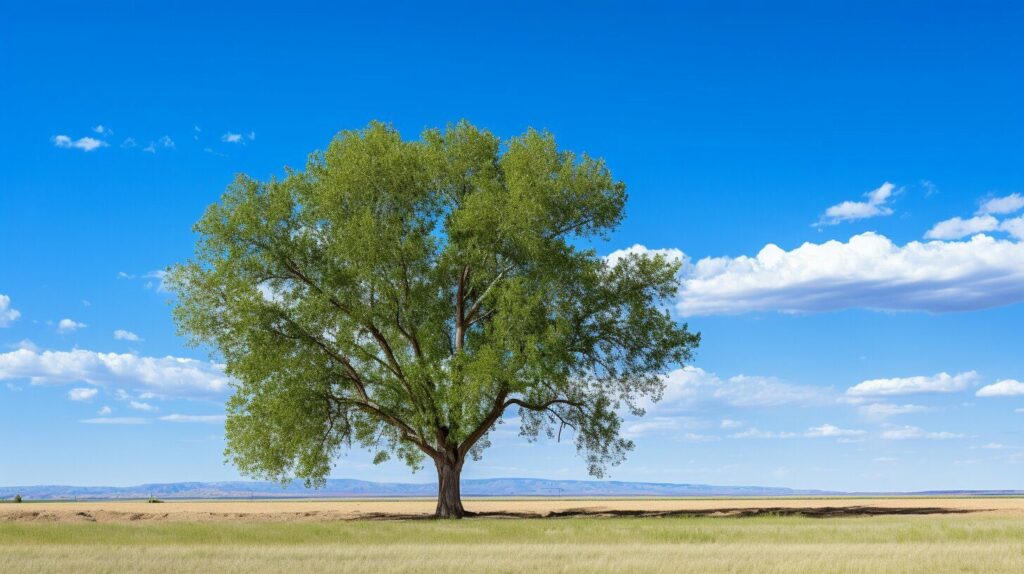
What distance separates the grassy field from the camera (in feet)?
71.7

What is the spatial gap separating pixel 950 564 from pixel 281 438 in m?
27.6

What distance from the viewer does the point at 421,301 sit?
142ft

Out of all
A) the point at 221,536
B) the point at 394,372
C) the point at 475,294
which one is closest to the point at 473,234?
the point at 475,294

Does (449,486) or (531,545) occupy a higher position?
(449,486)

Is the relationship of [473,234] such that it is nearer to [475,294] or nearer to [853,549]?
[475,294]

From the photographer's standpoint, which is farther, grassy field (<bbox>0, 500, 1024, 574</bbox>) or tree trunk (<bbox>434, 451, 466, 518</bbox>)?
tree trunk (<bbox>434, 451, 466, 518</bbox>)

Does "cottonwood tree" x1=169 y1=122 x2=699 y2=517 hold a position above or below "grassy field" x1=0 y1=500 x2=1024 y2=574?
above

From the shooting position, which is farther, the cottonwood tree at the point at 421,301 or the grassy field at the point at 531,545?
the cottonwood tree at the point at 421,301

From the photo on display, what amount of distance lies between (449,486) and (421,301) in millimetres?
8561

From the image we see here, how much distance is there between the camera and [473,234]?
43562 millimetres

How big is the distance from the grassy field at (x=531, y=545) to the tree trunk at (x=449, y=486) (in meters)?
4.47

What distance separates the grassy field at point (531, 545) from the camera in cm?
2184

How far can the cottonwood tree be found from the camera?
4119 centimetres

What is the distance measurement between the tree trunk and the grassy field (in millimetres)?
4471
